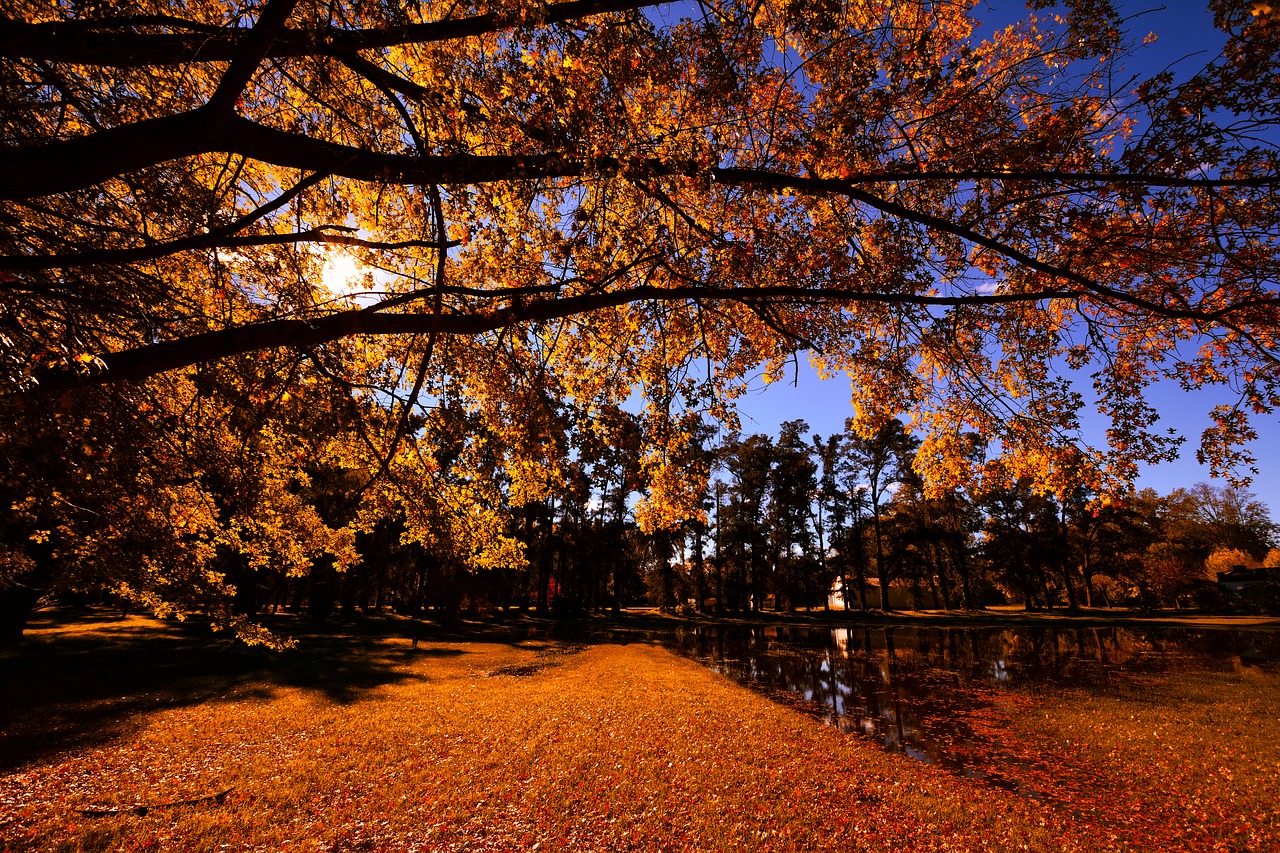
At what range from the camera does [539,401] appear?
Answer: 22.6 ft

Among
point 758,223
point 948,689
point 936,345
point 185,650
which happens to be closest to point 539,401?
point 758,223

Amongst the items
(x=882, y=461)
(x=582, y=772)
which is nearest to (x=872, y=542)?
(x=882, y=461)

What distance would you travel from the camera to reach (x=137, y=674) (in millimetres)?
15328

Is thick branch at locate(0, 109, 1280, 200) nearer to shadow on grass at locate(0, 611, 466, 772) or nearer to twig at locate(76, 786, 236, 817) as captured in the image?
twig at locate(76, 786, 236, 817)

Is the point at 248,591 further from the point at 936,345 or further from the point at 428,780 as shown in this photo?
the point at 936,345

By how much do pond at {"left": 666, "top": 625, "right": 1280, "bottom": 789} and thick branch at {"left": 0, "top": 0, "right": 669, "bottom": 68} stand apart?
1235cm

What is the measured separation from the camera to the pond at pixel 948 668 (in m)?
11.0

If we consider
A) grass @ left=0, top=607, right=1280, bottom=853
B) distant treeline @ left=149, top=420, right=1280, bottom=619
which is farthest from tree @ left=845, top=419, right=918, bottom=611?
grass @ left=0, top=607, right=1280, bottom=853

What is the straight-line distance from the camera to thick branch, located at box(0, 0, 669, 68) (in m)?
4.01

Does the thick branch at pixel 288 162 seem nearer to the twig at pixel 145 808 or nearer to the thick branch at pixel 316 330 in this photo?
the thick branch at pixel 316 330

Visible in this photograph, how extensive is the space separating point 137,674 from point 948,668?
2748 centimetres

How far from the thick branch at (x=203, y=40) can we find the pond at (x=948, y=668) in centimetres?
1235

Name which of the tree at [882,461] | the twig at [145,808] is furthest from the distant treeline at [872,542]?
the twig at [145,808]

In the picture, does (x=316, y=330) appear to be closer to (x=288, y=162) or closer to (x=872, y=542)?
(x=288, y=162)
